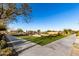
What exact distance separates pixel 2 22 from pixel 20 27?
0.76 ft

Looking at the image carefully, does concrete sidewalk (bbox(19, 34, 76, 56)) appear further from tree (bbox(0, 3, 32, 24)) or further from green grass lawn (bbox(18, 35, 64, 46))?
tree (bbox(0, 3, 32, 24))

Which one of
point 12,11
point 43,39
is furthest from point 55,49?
point 12,11

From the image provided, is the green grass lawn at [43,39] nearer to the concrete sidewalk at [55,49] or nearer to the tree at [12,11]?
the concrete sidewalk at [55,49]

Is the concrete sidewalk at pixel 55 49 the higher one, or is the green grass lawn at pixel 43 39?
the green grass lawn at pixel 43 39

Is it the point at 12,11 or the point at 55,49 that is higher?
the point at 12,11

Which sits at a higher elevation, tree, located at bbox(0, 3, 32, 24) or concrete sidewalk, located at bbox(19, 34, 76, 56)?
tree, located at bbox(0, 3, 32, 24)

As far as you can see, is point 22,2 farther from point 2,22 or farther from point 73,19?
point 73,19

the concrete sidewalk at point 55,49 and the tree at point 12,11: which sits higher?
the tree at point 12,11

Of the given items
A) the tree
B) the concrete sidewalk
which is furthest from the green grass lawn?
the tree

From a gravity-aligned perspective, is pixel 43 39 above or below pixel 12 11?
below

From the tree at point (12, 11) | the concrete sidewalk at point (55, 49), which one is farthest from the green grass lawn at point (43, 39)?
the tree at point (12, 11)

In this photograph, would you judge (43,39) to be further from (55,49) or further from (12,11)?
(12,11)

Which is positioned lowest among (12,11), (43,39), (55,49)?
(55,49)

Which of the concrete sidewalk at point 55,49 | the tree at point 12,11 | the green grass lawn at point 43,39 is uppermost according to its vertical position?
the tree at point 12,11
